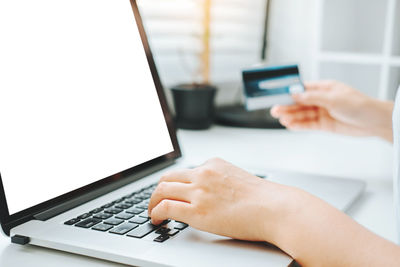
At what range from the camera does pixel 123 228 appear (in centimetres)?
47

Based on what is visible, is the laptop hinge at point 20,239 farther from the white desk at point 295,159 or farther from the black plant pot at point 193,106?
the black plant pot at point 193,106

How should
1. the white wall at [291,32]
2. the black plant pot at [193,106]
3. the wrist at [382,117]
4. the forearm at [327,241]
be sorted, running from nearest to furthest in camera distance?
1. the forearm at [327,241]
2. the wrist at [382,117]
3. the black plant pot at [193,106]
4. the white wall at [291,32]

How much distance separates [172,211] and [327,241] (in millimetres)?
155

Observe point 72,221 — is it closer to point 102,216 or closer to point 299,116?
point 102,216

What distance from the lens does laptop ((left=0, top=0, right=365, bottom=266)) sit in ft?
1.47

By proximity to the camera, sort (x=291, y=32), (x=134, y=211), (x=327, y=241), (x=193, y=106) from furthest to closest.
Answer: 1. (x=291, y=32)
2. (x=193, y=106)
3. (x=134, y=211)
4. (x=327, y=241)

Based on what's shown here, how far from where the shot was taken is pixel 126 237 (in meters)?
0.45

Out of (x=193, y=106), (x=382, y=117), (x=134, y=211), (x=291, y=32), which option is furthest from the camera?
(x=291, y=32)

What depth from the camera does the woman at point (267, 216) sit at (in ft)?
1.38

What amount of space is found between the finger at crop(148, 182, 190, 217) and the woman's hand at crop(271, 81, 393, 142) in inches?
19.6

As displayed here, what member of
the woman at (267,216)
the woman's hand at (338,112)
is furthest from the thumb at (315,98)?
the woman at (267,216)

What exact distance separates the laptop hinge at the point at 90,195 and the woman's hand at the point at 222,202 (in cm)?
10

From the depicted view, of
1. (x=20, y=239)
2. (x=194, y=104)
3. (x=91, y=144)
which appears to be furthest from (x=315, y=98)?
(x=20, y=239)

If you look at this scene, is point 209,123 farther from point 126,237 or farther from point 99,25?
point 126,237
